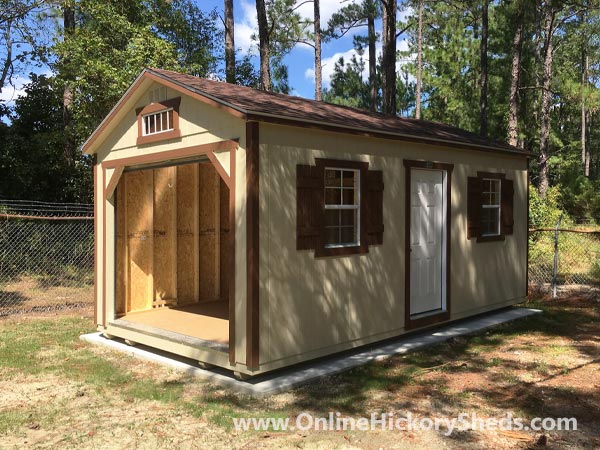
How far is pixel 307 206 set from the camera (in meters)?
5.74

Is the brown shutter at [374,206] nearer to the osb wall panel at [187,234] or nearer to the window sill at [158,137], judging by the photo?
the window sill at [158,137]

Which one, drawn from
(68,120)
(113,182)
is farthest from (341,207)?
(68,120)

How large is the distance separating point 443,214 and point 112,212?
4.78 metres

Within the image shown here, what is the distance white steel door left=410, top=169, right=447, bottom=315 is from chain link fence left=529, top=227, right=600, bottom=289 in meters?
4.82

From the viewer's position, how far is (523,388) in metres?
5.25

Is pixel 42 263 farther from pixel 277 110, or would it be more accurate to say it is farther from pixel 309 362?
pixel 277 110

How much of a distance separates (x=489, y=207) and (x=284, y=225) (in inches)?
179

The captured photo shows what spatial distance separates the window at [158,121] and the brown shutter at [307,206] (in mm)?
1633

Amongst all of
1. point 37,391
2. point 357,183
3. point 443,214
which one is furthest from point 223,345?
point 443,214

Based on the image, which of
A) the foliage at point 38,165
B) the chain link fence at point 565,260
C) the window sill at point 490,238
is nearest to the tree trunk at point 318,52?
the foliage at point 38,165

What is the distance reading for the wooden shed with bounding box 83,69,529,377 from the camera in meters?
5.39

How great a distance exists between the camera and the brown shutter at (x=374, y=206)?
647 centimetres

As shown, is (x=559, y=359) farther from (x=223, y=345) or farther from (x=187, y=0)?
(x=187, y=0)

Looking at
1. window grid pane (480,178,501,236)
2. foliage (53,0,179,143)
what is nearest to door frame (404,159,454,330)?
window grid pane (480,178,501,236)
